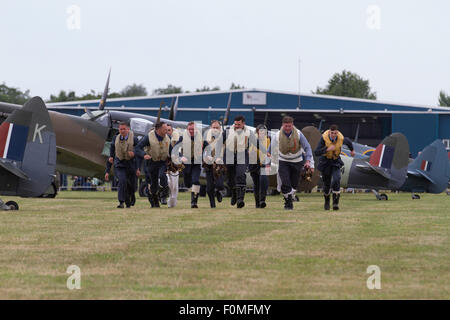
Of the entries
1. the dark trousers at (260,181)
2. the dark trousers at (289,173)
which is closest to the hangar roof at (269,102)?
the dark trousers at (260,181)

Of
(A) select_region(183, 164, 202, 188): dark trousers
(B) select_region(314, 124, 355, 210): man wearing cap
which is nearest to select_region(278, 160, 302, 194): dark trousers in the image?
(B) select_region(314, 124, 355, 210): man wearing cap

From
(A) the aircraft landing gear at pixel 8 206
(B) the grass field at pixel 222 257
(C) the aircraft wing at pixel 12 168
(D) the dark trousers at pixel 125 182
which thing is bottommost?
(B) the grass field at pixel 222 257

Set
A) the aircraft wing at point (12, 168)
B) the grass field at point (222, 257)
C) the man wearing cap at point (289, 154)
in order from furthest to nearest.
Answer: the man wearing cap at point (289, 154)
the aircraft wing at point (12, 168)
the grass field at point (222, 257)

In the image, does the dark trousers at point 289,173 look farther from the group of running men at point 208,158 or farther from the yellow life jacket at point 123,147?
the yellow life jacket at point 123,147

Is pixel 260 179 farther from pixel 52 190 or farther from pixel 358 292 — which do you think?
pixel 358 292

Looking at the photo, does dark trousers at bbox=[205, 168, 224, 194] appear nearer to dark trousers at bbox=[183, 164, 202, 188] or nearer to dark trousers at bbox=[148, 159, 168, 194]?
dark trousers at bbox=[183, 164, 202, 188]

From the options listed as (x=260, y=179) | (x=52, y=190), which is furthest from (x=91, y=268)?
(x=52, y=190)

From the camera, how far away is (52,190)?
24.5 metres

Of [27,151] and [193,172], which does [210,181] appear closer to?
[193,172]

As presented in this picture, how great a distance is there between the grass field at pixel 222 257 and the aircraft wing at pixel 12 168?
4.68ft

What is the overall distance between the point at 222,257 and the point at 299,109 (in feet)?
149

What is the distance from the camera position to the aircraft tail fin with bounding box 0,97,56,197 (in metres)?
15.3

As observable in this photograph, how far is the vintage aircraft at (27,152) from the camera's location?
15305mm

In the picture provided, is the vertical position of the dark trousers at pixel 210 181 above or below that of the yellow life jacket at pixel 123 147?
below
